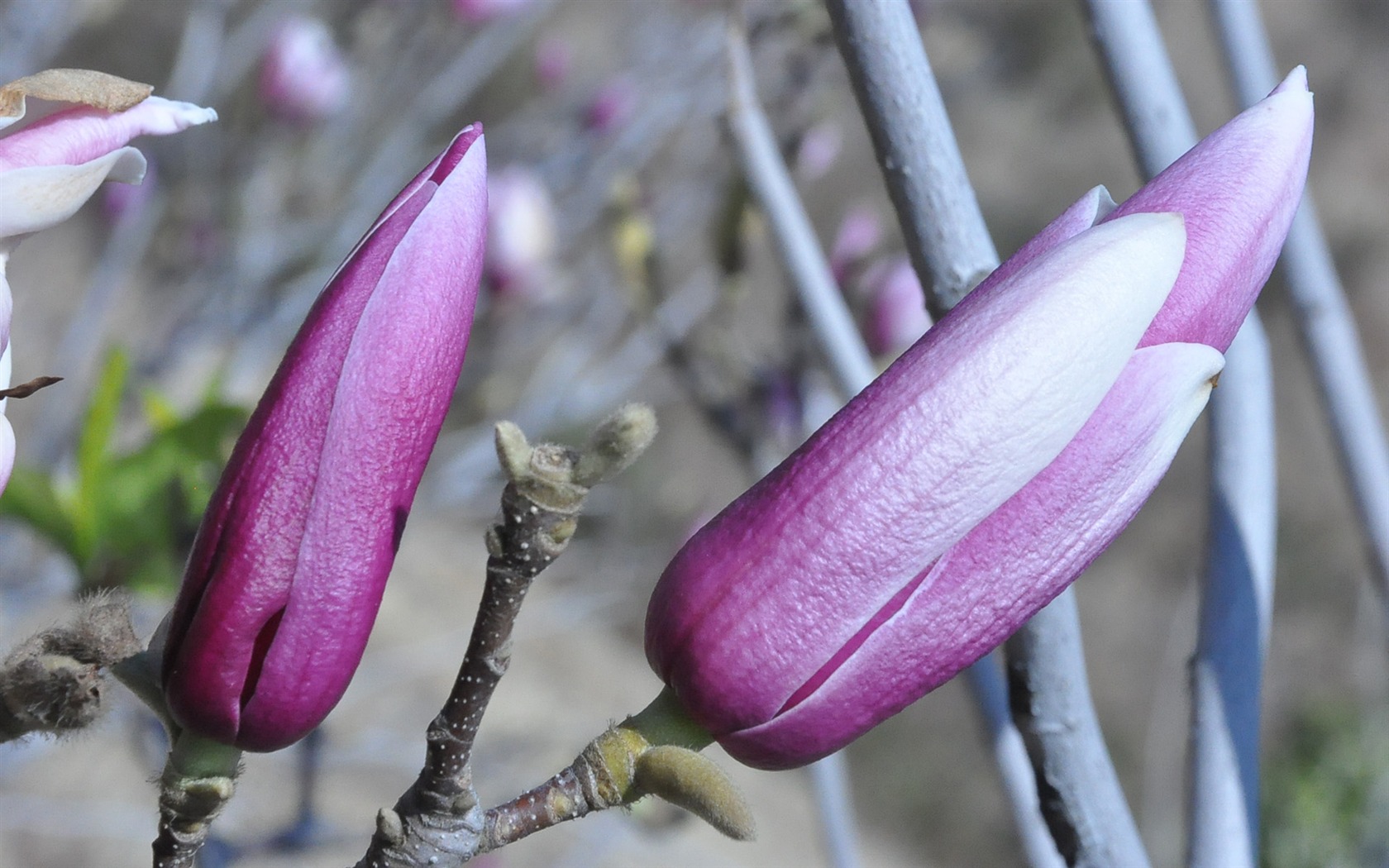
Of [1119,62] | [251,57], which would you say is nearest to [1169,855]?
[251,57]

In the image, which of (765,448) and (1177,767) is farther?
(1177,767)

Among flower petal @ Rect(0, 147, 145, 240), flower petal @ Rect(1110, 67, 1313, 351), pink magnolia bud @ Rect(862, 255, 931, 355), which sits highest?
pink magnolia bud @ Rect(862, 255, 931, 355)

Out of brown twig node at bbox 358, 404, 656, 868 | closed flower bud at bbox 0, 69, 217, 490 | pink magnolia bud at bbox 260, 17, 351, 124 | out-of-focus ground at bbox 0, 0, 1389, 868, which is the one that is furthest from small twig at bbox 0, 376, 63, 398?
pink magnolia bud at bbox 260, 17, 351, 124

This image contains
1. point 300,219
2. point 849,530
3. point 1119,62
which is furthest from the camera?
point 300,219

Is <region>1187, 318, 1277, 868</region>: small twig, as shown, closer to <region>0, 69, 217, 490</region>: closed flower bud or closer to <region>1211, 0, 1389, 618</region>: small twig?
<region>1211, 0, 1389, 618</region>: small twig

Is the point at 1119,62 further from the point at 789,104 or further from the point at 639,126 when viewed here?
the point at 639,126

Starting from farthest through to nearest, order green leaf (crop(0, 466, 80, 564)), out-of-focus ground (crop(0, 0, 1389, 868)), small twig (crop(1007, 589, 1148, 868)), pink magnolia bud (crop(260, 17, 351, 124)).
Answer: out-of-focus ground (crop(0, 0, 1389, 868)), pink magnolia bud (crop(260, 17, 351, 124)), green leaf (crop(0, 466, 80, 564)), small twig (crop(1007, 589, 1148, 868))

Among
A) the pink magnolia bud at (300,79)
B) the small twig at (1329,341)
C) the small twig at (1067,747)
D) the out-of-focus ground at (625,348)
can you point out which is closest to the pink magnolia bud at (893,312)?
the small twig at (1329,341)
